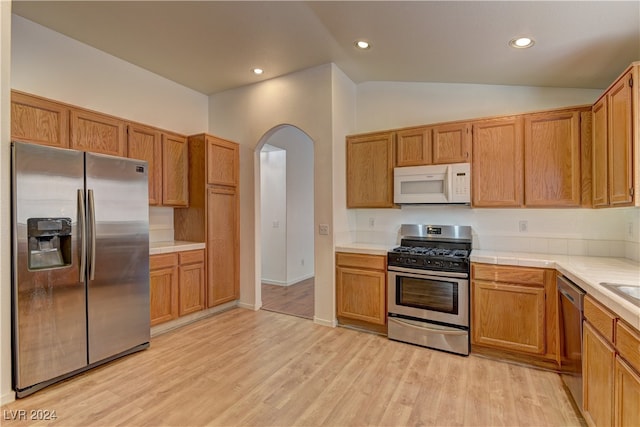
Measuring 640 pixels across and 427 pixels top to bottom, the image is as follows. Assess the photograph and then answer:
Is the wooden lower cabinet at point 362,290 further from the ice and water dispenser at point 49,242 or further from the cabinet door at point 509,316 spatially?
the ice and water dispenser at point 49,242

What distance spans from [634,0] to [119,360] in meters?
4.58

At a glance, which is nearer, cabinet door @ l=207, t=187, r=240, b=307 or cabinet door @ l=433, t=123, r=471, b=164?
cabinet door @ l=433, t=123, r=471, b=164

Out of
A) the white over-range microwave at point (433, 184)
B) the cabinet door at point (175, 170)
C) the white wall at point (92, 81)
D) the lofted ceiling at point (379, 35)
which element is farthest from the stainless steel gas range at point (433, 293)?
the white wall at point (92, 81)

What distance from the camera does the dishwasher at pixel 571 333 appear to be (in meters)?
1.97

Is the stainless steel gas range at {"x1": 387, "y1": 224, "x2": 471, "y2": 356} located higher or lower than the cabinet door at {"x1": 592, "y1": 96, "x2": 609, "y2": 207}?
lower

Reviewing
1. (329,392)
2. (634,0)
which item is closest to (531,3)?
(634,0)

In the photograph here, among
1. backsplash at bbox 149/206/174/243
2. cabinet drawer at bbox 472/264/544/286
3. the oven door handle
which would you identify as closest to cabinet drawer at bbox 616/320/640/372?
cabinet drawer at bbox 472/264/544/286

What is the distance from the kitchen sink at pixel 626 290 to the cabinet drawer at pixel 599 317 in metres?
0.11

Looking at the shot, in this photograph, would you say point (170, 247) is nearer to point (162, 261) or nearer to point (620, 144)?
point (162, 261)

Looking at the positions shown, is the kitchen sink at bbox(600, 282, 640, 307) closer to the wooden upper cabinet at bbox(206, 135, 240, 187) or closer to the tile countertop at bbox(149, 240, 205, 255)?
the tile countertop at bbox(149, 240, 205, 255)

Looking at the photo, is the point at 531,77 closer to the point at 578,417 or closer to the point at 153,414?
the point at 578,417

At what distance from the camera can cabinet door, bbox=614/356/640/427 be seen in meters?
1.29

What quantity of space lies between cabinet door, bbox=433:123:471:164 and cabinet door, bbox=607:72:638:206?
3.53 ft

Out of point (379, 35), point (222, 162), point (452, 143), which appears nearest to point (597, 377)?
point (452, 143)
